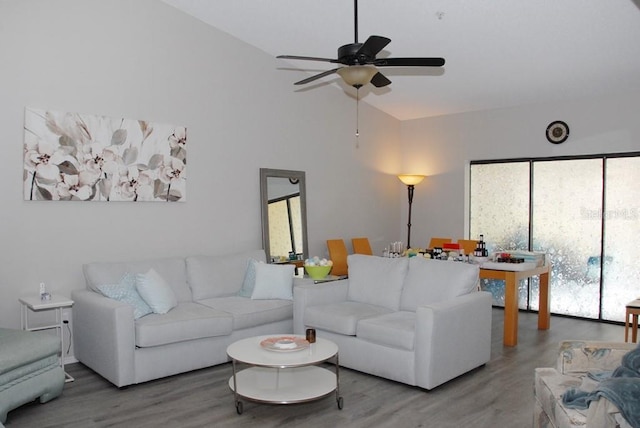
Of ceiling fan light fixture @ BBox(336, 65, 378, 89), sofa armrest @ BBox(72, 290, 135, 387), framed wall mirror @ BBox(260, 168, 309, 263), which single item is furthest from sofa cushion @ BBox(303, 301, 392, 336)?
ceiling fan light fixture @ BBox(336, 65, 378, 89)

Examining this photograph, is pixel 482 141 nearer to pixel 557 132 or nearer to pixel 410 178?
pixel 557 132

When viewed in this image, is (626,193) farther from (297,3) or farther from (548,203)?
(297,3)

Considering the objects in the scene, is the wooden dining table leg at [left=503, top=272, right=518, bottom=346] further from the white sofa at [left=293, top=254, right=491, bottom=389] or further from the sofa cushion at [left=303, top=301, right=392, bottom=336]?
the sofa cushion at [left=303, top=301, right=392, bottom=336]

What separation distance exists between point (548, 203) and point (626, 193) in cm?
91

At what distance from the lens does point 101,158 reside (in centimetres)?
475

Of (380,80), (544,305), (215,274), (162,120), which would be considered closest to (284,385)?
(215,274)

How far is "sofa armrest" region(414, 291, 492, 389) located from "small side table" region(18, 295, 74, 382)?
2690mm

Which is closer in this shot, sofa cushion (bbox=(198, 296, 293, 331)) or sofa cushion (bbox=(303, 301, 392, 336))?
sofa cushion (bbox=(303, 301, 392, 336))

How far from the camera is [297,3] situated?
4.84 m

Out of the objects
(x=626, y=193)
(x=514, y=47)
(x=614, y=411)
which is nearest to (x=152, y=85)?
(x=514, y=47)

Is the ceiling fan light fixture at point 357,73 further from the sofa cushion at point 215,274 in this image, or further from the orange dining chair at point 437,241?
the orange dining chair at point 437,241

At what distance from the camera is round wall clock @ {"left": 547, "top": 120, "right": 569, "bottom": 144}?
6512 mm

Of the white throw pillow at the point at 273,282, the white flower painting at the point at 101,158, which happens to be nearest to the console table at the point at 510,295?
the white throw pillow at the point at 273,282

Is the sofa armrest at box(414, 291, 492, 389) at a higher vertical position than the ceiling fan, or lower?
lower
